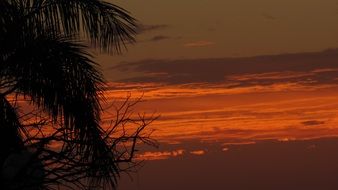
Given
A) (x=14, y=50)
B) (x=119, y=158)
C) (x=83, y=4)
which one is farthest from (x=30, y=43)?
(x=119, y=158)

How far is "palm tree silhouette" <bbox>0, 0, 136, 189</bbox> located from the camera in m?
9.70

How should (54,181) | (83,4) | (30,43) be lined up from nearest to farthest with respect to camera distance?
(54,181) → (30,43) → (83,4)

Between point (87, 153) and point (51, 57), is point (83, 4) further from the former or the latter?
point (87, 153)

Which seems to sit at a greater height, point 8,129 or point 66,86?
point 66,86

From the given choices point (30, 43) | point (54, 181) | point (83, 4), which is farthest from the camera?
point (83, 4)

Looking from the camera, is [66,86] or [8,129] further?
[66,86]

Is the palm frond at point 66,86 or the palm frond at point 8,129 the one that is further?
the palm frond at point 66,86

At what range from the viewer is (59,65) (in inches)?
397

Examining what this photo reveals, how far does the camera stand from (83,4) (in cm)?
1043

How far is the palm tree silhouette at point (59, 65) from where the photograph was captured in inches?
382

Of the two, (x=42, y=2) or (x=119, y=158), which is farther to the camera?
(x=42, y=2)

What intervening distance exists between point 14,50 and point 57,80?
26.8 inches

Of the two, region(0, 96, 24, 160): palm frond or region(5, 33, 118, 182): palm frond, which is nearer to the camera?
region(0, 96, 24, 160): palm frond

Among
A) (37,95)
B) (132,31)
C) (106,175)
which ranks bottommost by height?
(106,175)
